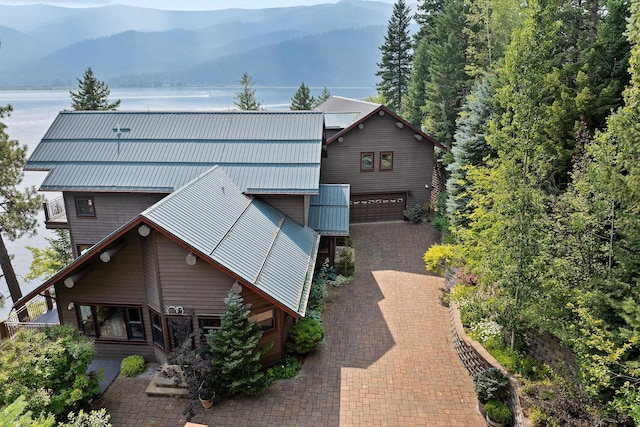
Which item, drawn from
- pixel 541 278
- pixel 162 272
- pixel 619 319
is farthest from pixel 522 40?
pixel 162 272

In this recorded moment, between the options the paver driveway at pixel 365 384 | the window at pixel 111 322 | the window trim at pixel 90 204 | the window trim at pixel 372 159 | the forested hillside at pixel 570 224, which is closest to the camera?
the forested hillside at pixel 570 224

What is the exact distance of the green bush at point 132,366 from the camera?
44.2 ft

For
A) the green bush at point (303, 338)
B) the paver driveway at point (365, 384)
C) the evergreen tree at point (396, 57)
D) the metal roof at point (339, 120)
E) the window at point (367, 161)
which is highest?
the evergreen tree at point (396, 57)

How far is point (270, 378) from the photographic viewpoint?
13.1 metres

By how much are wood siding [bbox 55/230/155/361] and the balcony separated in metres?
7.82

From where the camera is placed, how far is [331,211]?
20.9 meters

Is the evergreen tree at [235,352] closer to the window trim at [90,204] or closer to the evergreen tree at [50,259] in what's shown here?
the window trim at [90,204]

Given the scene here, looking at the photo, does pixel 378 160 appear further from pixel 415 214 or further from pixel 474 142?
pixel 474 142

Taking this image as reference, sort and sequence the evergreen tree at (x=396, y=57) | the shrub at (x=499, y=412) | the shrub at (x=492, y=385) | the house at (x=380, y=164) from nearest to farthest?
the shrub at (x=499, y=412)
the shrub at (x=492, y=385)
the house at (x=380, y=164)
the evergreen tree at (x=396, y=57)

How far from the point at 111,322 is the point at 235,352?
5276mm

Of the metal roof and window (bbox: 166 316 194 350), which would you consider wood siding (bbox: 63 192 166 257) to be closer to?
window (bbox: 166 316 194 350)

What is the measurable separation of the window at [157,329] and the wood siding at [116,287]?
5.8 inches

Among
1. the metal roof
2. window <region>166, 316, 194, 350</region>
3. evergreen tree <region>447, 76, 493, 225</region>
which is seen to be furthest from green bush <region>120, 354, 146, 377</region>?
the metal roof

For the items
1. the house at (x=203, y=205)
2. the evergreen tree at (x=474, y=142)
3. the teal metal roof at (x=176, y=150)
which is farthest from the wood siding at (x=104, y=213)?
the evergreen tree at (x=474, y=142)
